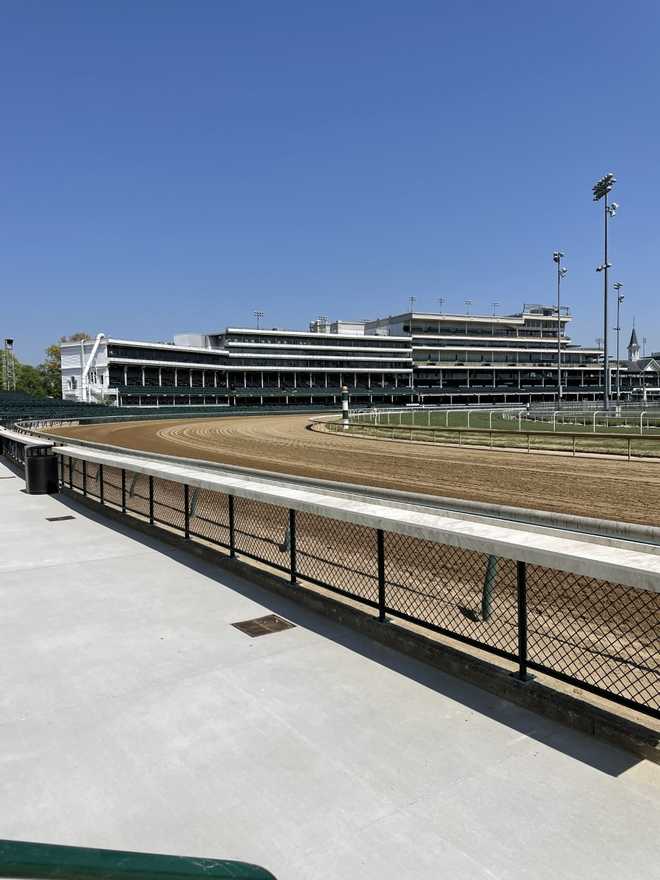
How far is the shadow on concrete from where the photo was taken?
3779mm

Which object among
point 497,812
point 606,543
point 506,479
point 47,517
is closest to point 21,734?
point 497,812

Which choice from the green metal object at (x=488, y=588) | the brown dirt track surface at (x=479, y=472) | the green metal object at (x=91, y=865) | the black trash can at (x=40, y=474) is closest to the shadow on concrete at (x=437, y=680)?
the green metal object at (x=488, y=588)

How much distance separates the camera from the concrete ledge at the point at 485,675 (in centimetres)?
382

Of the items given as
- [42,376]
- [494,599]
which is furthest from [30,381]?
[494,599]

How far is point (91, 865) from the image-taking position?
1.46 meters

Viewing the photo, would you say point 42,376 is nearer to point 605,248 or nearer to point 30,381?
point 30,381

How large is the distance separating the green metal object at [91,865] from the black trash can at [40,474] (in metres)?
14.6

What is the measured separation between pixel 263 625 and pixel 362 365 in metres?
126

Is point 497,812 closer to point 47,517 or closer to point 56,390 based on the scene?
point 47,517

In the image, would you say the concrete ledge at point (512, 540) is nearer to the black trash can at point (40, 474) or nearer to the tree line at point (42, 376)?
the black trash can at point (40, 474)

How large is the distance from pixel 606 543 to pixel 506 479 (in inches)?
517

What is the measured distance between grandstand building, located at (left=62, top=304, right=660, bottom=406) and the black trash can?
85.9m

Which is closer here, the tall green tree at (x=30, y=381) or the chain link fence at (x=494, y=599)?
the chain link fence at (x=494, y=599)

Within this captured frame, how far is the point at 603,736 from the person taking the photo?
3.90 metres
